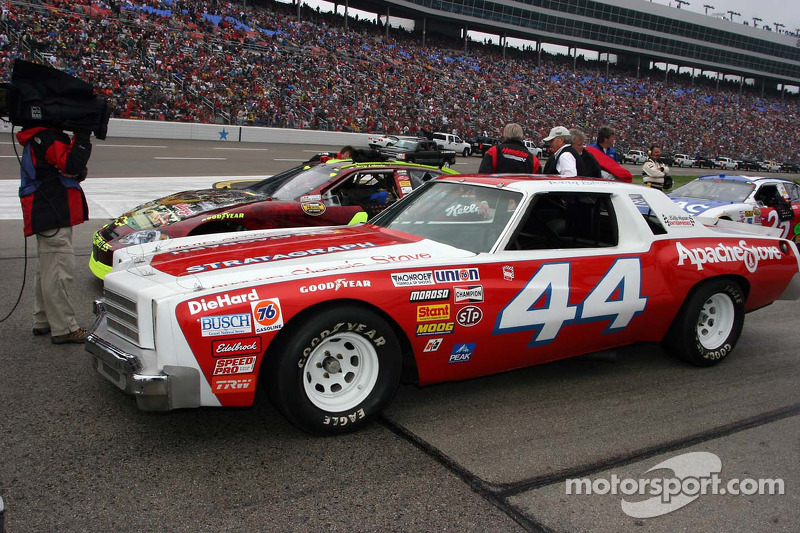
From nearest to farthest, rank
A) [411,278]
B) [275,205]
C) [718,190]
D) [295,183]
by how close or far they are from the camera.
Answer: [411,278], [275,205], [295,183], [718,190]

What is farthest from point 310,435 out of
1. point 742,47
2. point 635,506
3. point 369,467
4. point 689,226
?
point 742,47

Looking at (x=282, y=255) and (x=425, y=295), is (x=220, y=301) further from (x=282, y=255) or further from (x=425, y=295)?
(x=425, y=295)

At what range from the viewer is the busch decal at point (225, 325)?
3045mm

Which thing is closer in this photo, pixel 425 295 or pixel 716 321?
pixel 425 295

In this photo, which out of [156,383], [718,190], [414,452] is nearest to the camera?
[156,383]

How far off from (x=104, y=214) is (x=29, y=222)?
654cm

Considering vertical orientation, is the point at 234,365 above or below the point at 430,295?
below

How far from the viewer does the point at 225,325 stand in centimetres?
307

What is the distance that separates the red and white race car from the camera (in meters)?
3.12

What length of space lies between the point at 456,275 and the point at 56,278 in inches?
118

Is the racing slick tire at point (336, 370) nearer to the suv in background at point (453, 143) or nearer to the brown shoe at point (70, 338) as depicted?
the brown shoe at point (70, 338)

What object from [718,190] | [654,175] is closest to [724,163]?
[718,190]

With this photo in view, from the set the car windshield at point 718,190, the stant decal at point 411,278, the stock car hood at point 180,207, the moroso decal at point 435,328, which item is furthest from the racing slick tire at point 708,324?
the car windshield at point 718,190

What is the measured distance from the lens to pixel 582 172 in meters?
6.93
